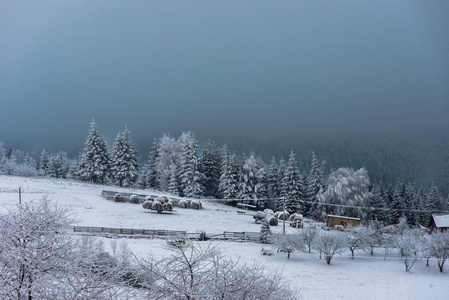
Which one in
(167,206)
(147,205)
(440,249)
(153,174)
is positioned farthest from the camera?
(153,174)

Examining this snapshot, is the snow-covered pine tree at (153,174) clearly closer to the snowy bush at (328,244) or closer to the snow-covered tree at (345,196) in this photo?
the snow-covered tree at (345,196)

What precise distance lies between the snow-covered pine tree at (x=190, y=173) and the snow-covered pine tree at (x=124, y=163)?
921 centimetres

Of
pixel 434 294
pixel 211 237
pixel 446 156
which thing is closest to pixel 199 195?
pixel 211 237

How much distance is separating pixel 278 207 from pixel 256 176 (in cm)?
710

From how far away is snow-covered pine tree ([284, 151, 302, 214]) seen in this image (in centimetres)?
5238

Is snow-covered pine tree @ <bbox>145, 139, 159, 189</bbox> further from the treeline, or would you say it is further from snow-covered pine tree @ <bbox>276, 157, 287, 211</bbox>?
snow-covered pine tree @ <bbox>276, 157, 287, 211</bbox>

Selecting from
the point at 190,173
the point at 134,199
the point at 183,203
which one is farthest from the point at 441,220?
the point at 134,199

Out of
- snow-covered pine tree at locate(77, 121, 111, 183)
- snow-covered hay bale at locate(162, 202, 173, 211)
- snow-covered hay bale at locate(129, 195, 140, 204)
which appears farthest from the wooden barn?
snow-covered pine tree at locate(77, 121, 111, 183)

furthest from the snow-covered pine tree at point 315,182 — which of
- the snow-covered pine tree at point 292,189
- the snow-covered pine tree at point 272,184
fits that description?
the snow-covered pine tree at point 272,184

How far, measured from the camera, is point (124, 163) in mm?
55438

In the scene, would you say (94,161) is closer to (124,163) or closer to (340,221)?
(124,163)

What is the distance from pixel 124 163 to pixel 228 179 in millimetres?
19934

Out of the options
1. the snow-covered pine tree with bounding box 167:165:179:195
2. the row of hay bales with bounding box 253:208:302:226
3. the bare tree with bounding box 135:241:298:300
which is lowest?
the row of hay bales with bounding box 253:208:302:226

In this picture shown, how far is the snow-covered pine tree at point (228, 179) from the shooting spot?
5375cm
